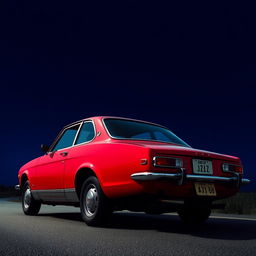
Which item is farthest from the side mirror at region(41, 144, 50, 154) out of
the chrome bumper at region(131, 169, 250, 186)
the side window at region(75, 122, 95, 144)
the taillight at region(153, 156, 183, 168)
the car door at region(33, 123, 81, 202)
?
the taillight at region(153, 156, 183, 168)

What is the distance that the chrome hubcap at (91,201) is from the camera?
219 inches

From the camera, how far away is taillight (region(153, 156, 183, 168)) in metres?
4.86

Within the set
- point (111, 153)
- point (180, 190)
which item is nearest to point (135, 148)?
point (111, 153)

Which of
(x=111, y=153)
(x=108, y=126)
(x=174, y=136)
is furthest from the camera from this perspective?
(x=174, y=136)

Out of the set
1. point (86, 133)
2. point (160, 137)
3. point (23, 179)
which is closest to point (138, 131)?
point (160, 137)

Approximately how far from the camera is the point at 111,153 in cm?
531

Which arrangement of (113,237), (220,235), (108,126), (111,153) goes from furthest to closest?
(108,126)
(111,153)
(220,235)
(113,237)

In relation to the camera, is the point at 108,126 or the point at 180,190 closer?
the point at 180,190

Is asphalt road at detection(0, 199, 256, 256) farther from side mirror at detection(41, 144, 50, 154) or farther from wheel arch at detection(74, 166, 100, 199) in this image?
side mirror at detection(41, 144, 50, 154)

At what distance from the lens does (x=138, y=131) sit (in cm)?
649

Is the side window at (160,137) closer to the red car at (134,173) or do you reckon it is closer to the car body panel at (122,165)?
the red car at (134,173)

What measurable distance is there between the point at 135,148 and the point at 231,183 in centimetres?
157

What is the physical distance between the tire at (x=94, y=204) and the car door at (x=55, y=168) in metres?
0.90

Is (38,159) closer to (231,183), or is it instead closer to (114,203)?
(114,203)
